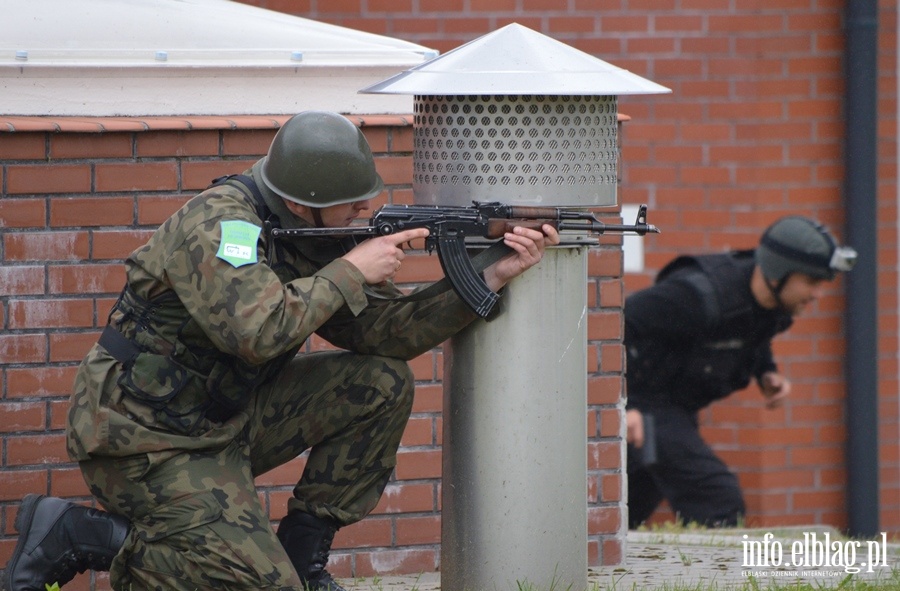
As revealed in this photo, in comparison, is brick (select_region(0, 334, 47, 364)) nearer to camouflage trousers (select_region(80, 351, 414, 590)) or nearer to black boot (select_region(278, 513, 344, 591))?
camouflage trousers (select_region(80, 351, 414, 590))

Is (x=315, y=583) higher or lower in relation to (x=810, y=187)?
lower

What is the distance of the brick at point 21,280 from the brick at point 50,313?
0.09 ft

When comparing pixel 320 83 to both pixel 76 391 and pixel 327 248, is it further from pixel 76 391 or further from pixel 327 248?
pixel 76 391

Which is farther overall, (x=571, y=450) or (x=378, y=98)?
(x=378, y=98)

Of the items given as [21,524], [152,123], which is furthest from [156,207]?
[21,524]

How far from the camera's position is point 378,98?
4.13 m

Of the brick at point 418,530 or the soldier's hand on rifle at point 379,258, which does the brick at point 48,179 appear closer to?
the soldier's hand on rifle at point 379,258

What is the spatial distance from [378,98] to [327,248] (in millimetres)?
768

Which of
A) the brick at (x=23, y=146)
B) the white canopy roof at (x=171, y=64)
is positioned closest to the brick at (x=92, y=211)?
the brick at (x=23, y=146)

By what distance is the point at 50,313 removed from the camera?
3928 mm

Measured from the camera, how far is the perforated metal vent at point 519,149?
321 centimetres

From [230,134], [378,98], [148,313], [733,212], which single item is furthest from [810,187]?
[148,313]

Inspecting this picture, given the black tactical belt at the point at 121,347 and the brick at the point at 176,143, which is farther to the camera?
the brick at the point at 176,143

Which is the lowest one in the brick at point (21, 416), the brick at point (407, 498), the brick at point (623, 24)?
the brick at point (407, 498)
